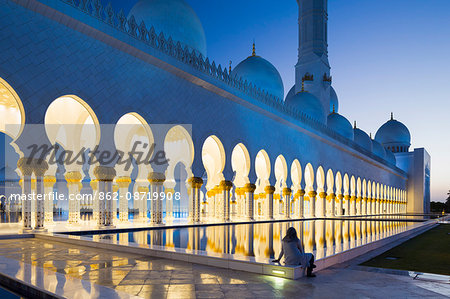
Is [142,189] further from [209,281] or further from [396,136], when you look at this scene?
[396,136]

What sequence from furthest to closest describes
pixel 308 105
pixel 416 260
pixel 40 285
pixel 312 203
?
pixel 308 105
pixel 312 203
pixel 416 260
pixel 40 285

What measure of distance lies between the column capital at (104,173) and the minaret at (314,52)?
552 inches

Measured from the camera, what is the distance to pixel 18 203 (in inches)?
588

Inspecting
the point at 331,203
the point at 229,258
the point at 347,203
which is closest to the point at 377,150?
the point at 347,203

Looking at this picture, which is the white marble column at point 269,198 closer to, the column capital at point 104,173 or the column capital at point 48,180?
the column capital at point 104,173

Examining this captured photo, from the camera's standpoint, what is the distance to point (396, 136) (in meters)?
31.0

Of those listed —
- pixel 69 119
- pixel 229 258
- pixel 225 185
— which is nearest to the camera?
pixel 229 258

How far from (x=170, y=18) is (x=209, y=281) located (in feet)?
28.5

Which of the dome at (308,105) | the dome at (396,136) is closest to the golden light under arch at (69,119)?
the dome at (308,105)

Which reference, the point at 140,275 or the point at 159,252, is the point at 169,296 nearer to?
the point at 140,275

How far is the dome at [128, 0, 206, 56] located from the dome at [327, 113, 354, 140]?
12.2 metres

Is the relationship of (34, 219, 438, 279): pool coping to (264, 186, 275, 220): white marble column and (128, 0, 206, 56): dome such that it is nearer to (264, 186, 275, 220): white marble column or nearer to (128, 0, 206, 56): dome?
(128, 0, 206, 56): dome

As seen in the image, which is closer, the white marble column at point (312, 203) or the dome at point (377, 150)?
the white marble column at point (312, 203)

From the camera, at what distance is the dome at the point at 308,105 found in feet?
56.5
